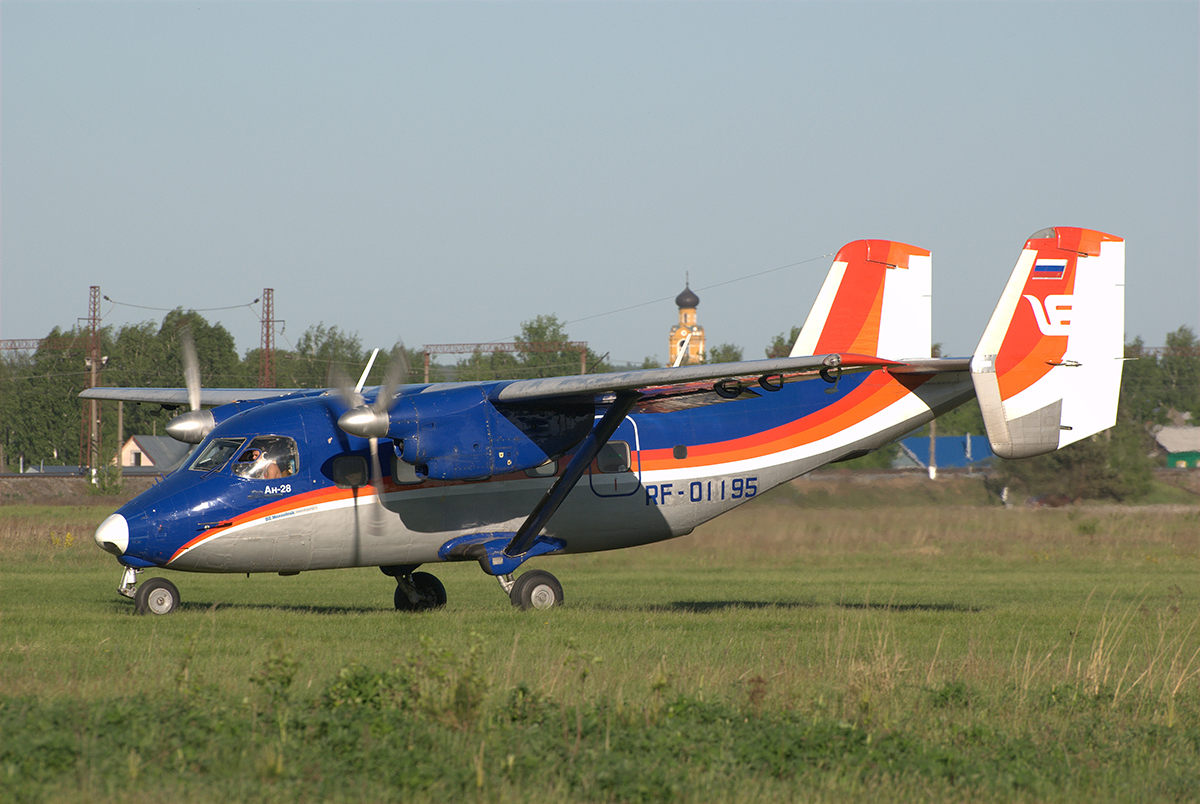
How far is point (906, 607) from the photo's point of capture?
20.8m

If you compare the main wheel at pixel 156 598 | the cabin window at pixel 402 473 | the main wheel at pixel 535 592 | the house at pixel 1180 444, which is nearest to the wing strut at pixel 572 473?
the main wheel at pixel 535 592

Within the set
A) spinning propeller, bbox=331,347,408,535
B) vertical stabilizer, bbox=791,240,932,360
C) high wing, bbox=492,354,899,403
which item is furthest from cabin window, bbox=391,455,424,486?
vertical stabilizer, bbox=791,240,932,360

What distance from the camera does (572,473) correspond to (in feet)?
59.1

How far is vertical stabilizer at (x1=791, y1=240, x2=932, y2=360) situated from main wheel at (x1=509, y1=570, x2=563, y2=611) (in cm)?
786

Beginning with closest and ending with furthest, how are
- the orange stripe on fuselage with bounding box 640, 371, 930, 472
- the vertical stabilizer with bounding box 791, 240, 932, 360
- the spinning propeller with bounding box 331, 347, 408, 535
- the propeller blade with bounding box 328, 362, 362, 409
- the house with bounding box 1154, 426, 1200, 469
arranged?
the spinning propeller with bounding box 331, 347, 408, 535, the propeller blade with bounding box 328, 362, 362, 409, the orange stripe on fuselage with bounding box 640, 371, 930, 472, the vertical stabilizer with bounding box 791, 240, 932, 360, the house with bounding box 1154, 426, 1200, 469

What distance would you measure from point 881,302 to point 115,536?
14.2m

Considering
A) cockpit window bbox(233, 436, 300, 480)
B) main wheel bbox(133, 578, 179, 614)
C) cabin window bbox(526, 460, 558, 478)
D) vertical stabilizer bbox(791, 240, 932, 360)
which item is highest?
vertical stabilizer bbox(791, 240, 932, 360)

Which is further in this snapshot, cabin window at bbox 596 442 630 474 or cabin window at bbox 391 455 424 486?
cabin window at bbox 596 442 630 474

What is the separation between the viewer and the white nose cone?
53.8ft

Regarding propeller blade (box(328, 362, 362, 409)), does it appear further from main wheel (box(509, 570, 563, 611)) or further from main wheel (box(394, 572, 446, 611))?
main wheel (box(509, 570, 563, 611))

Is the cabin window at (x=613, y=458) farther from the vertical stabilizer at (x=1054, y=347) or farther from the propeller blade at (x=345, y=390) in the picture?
the vertical stabilizer at (x=1054, y=347)

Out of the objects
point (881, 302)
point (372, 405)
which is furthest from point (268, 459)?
point (881, 302)

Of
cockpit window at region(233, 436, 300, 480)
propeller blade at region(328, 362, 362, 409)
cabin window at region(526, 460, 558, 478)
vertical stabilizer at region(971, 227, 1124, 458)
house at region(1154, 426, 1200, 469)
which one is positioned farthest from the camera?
house at region(1154, 426, 1200, 469)

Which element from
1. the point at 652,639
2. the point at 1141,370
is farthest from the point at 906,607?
the point at 1141,370
